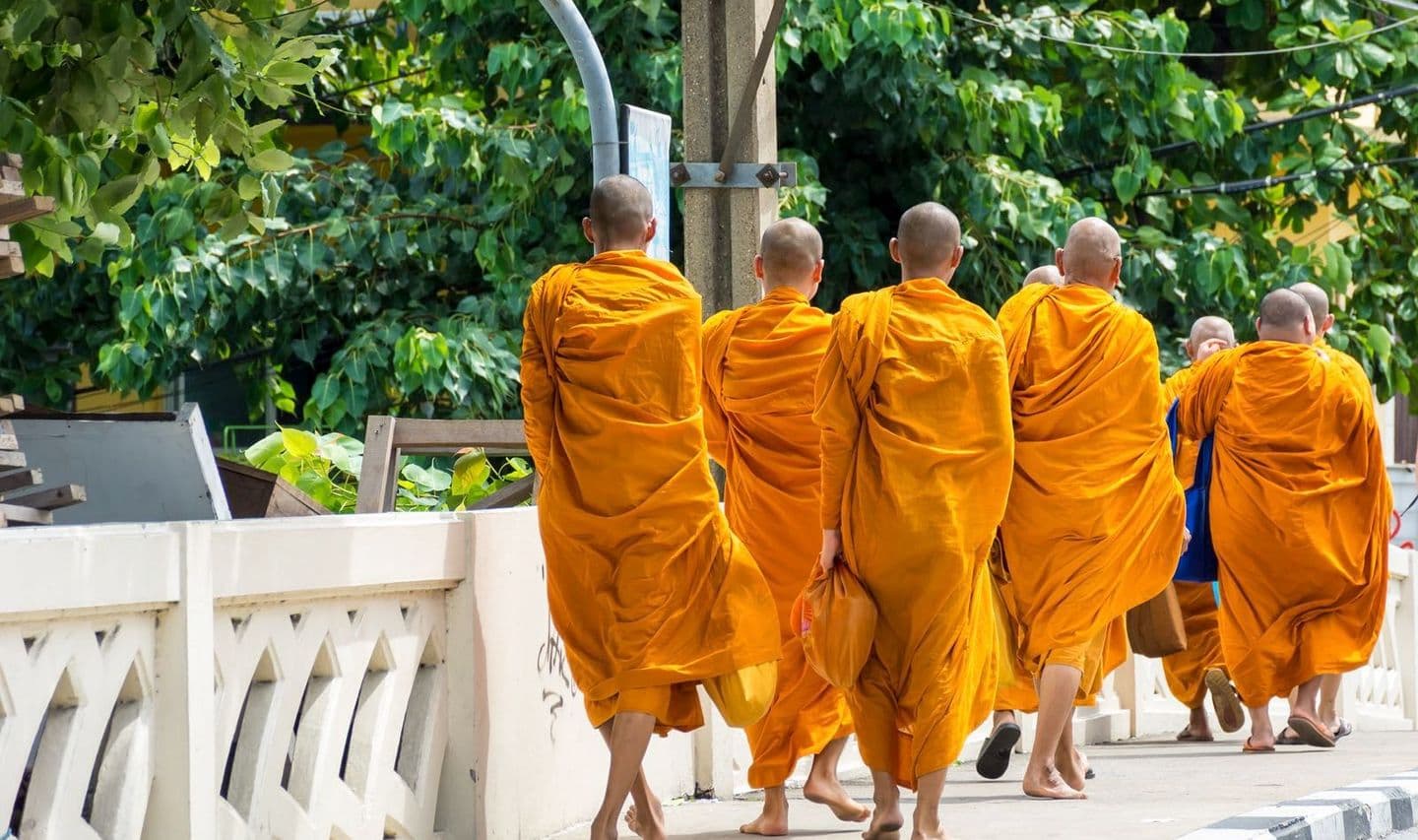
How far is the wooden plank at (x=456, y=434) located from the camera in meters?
8.27

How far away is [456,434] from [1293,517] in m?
3.52

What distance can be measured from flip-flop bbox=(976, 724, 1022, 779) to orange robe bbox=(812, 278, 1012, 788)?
1.07 metres

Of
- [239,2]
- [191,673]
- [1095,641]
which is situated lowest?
[1095,641]

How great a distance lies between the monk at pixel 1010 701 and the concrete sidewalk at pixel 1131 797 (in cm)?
14

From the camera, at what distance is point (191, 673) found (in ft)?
14.9

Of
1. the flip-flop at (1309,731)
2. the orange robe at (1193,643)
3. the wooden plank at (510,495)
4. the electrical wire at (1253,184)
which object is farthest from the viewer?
the electrical wire at (1253,184)

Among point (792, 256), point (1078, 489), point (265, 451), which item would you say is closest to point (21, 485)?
point (792, 256)

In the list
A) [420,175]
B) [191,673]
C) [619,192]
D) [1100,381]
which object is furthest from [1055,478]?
[420,175]

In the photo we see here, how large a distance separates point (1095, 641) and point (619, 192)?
235 centimetres

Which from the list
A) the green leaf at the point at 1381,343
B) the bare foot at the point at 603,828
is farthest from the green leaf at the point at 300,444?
the green leaf at the point at 1381,343

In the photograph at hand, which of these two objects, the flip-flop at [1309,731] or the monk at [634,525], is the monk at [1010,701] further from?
the flip-flop at [1309,731]

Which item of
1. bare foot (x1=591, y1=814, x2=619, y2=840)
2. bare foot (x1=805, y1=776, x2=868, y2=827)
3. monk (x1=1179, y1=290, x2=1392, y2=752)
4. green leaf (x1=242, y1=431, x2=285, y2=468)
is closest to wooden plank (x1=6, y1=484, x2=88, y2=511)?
bare foot (x1=591, y1=814, x2=619, y2=840)

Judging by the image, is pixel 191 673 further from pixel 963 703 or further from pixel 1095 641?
Result: pixel 1095 641

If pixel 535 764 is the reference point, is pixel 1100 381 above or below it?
above
